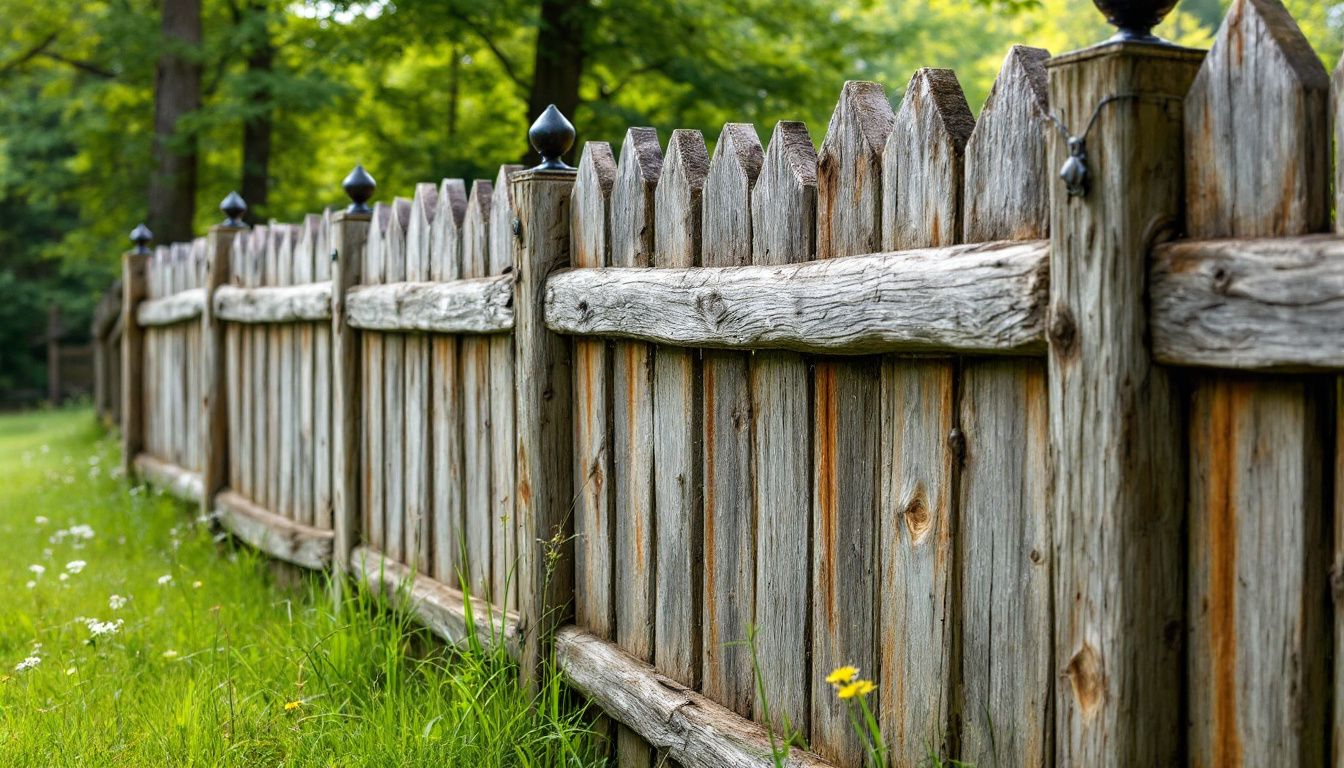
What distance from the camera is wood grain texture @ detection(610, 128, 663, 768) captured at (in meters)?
3.13

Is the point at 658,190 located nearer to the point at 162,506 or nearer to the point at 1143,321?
the point at 1143,321

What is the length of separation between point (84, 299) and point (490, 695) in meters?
22.1

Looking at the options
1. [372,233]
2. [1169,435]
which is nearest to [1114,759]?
[1169,435]

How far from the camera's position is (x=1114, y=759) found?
5.73ft

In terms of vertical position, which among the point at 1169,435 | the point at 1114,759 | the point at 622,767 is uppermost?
the point at 1169,435

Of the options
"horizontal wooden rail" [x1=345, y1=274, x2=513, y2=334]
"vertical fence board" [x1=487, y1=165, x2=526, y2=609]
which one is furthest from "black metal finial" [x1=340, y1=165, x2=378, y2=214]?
"vertical fence board" [x1=487, y1=165, x2=526, y2=609]

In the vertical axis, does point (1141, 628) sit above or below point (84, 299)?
below

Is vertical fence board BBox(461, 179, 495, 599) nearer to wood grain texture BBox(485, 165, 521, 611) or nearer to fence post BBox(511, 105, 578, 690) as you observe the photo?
wood grain texture BBox(485, 165, 521, 611)

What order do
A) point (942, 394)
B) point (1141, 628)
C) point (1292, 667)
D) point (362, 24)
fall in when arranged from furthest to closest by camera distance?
point (362, 24) → point (942, 394) → point (1141, 628) → point (1292, 667)

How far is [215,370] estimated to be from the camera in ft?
22.6

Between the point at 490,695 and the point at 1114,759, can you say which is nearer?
the point at 1114,759

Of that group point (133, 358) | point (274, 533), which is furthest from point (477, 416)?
point (133, 358)

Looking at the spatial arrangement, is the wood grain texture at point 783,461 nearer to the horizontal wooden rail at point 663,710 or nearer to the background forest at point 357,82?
the horizontal wooden rail at point 663,710

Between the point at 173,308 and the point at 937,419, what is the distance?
6685 mm
